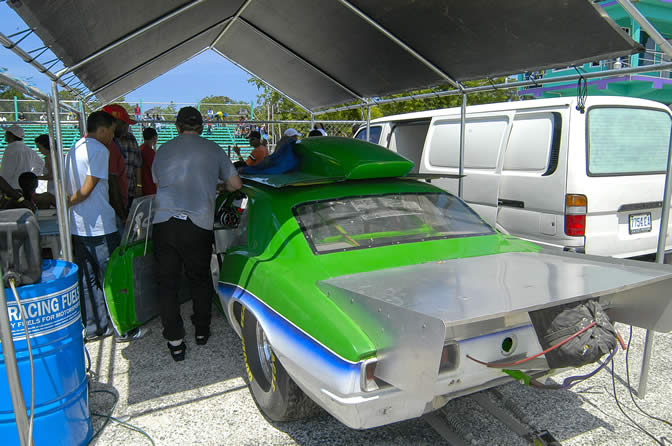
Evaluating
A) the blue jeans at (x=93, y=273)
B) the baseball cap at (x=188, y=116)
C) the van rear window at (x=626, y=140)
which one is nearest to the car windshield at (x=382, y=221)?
the baseball cap at (x=188, y=116)

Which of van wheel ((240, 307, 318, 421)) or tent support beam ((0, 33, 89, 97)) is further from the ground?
tent support beam ((0, 33, 89, 97))

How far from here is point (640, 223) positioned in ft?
16.6

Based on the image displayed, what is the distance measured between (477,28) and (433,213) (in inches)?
72.1

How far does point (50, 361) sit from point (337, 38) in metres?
4.51

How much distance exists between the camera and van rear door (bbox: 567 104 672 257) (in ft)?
15.6

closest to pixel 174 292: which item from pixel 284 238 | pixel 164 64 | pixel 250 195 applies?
pixel 250 195

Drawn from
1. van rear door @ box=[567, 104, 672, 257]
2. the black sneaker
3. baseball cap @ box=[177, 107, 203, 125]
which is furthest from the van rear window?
the black sneaker

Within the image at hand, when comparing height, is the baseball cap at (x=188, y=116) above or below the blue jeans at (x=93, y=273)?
above

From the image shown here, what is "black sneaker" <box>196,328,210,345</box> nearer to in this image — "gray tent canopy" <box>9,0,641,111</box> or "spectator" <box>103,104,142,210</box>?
"spectator" <box>103,104,142,210</box>

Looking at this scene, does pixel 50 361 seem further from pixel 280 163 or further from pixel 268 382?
pixel 280 163

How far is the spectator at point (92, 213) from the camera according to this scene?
3.93 meters

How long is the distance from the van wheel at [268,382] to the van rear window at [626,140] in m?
3.70

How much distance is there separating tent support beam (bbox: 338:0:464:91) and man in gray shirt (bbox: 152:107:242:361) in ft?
6.51

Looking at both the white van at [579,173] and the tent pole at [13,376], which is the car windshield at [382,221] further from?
the white van at [579,173]
